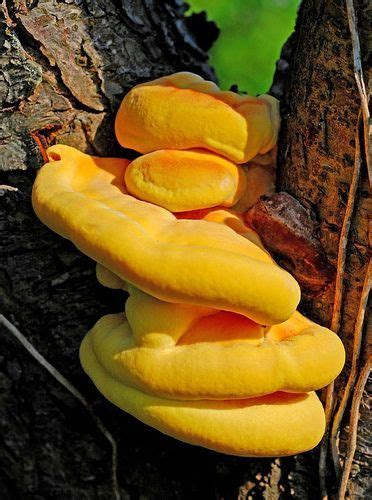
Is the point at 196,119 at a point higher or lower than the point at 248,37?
lower

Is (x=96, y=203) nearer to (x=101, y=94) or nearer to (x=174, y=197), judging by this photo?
(x=174, y=197)

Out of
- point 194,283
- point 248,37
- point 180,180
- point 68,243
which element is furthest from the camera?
point 248,37

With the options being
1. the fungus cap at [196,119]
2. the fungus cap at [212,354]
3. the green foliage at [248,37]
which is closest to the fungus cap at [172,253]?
the fungus cap at [212,354]

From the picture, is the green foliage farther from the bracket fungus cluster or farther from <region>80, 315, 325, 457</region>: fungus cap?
<region>80, 315, 325, 457</region>: fungus cap

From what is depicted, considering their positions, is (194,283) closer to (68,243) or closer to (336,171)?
(336,171)

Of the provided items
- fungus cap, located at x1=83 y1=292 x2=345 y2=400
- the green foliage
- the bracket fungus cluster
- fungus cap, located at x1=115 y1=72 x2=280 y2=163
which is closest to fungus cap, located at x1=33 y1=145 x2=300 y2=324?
the bracket fungus cluster

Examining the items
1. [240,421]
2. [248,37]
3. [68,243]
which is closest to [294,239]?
[240,421]

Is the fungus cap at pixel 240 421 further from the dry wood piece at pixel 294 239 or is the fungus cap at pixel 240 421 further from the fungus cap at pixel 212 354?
the dry wood piece at pixel 294 239
